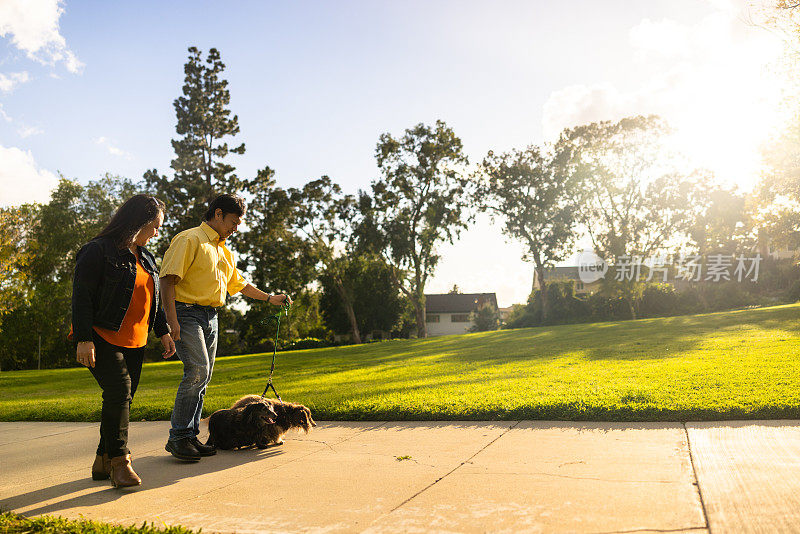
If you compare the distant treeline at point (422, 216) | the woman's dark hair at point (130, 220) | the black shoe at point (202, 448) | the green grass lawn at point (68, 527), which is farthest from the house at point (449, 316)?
the green grass lawn at point (68, 527)

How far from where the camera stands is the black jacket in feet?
13.1

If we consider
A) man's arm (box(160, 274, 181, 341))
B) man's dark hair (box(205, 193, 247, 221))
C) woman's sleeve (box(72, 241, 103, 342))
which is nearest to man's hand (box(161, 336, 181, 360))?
man's arm (box(160, 274, 181, 341))

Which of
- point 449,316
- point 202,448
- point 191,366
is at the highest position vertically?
point 191,366

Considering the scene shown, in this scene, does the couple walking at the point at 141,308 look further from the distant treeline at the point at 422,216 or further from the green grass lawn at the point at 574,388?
the distant treeline at the point at 422,216

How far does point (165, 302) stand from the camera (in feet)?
15.6

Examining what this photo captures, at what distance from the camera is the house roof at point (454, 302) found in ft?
270

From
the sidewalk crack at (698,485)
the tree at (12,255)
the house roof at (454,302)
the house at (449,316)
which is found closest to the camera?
the sidewalk crack at (698,485)

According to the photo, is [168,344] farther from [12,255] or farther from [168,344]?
[12,255]

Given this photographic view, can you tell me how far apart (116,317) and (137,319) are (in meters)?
0.22

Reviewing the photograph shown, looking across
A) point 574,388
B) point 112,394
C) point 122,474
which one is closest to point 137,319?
point 112,394

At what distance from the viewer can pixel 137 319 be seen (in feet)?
14.4

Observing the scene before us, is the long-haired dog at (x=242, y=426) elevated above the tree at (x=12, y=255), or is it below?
below

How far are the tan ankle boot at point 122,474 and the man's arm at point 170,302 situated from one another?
1.07 m

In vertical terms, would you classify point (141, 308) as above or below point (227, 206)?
below
